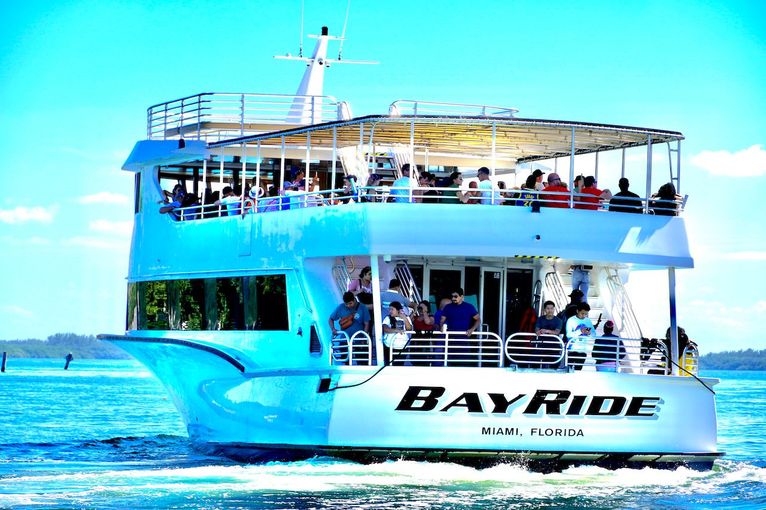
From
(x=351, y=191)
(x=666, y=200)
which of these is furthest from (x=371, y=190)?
(x=666, y=200)

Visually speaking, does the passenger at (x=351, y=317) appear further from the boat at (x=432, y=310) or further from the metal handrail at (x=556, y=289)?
the metal handrail at (x=556, y=289)

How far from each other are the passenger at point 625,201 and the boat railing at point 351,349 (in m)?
4.26

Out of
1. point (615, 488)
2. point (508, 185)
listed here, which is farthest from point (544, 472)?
point (508, 185)

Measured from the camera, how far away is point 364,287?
872 inches

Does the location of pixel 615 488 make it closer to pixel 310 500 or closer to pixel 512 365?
pixel 512 365

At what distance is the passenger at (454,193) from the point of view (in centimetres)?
2130

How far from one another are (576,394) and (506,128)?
4.44m

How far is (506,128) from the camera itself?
22406 mm

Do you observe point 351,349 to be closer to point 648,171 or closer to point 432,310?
point 432,310

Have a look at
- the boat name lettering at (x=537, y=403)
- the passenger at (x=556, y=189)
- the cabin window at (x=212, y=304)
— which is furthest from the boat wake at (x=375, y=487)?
the passenger at (x=556, y=189)

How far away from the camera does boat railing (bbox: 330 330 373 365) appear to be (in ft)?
67.9

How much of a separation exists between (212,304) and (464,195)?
5.41m

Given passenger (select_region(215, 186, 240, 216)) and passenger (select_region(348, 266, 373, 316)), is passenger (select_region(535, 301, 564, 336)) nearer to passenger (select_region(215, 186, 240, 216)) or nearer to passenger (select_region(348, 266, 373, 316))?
passenger (select_region(348, 266, 373, 316))

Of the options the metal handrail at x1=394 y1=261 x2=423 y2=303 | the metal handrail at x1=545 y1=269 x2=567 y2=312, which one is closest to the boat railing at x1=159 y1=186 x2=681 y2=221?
the metal handrail at x1=394 y1=261 x2=423 y2=303
